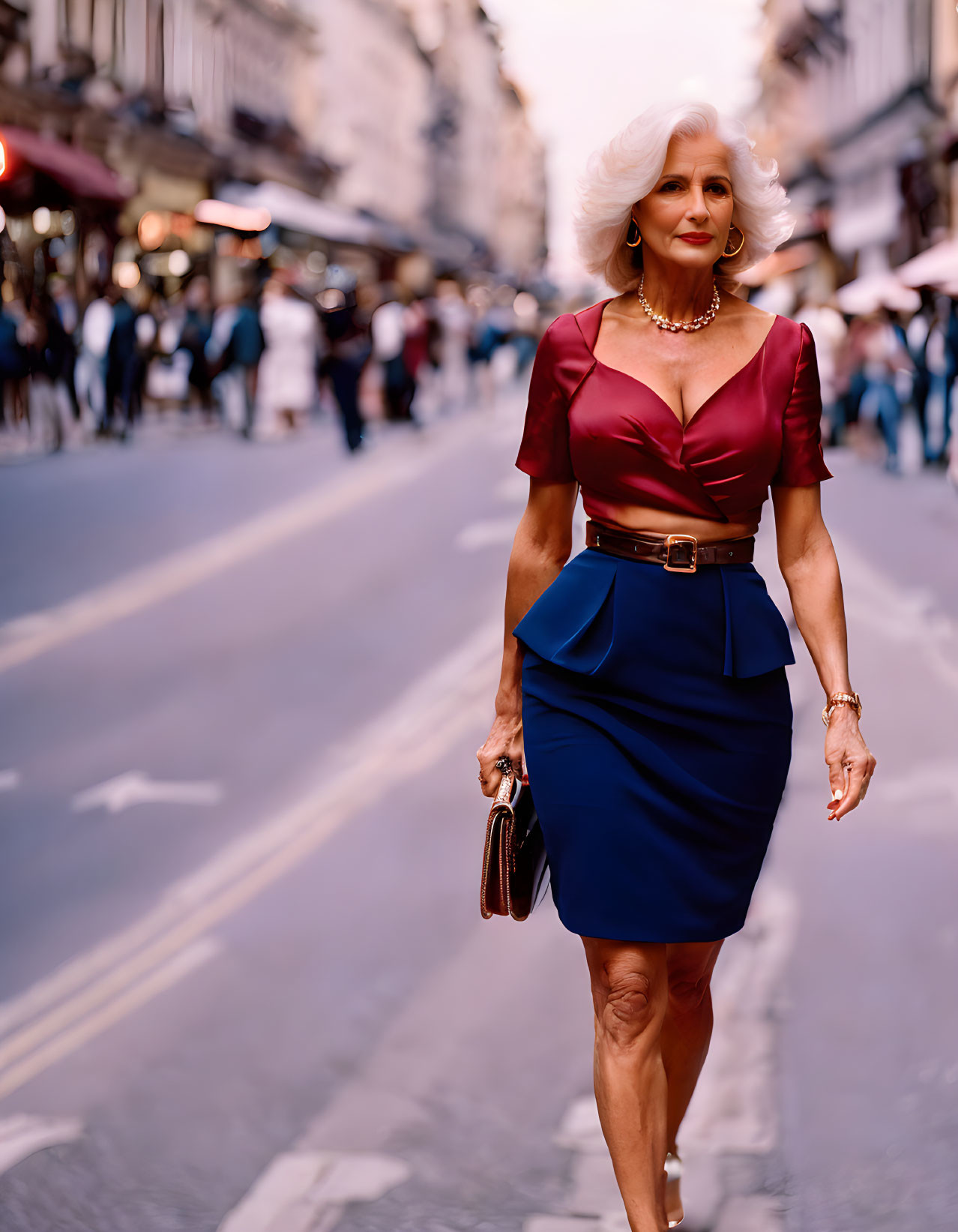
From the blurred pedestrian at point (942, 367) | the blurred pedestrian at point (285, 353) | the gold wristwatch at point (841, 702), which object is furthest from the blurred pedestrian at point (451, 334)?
the gold wristwatch at point (841, 702)

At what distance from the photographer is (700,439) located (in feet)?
8.74

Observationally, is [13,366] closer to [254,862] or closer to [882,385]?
[882,385]

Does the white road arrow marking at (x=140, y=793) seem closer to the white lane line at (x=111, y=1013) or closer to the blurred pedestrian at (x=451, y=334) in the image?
the white lane line at (x=111, y=1013)

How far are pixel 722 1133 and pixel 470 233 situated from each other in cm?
8386

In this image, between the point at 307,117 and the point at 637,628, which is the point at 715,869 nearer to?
the point at 637,628

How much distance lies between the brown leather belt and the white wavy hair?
0.44m

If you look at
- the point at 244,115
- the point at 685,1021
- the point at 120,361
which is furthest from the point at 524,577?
the point at 244,115

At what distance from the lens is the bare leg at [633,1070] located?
8.82 feet

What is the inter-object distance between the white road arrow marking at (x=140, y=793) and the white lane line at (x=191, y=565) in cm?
218

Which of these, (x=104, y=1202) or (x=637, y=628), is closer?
(x=637, y=628)

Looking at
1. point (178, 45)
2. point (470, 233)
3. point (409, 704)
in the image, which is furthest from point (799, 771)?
point (470, 233)

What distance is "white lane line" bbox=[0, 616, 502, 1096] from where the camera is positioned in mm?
4258

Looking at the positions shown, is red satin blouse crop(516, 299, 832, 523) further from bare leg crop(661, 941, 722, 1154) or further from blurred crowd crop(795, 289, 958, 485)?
blurred crowd crop(795, 289, 958, 485)

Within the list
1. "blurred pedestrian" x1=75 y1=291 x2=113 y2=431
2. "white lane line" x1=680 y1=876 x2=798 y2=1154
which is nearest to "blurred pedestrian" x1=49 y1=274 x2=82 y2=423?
"blurred pedestrian" x1=75 y1=291 x2=113 y2=431
